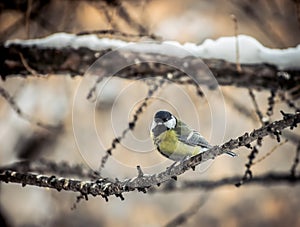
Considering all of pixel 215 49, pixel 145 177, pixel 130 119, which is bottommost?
pixel 145 177

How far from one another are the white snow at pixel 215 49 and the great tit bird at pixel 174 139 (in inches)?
9.5

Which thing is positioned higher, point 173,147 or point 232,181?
point 232,181

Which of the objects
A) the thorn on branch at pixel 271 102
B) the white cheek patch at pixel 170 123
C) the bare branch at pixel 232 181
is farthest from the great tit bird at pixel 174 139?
the bare branch at pixel 232 181

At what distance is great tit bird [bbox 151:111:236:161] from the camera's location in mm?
593

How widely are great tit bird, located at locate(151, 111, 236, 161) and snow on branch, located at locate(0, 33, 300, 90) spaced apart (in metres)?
0.23

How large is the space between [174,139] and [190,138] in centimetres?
2

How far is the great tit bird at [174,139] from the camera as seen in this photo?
23.3 inches

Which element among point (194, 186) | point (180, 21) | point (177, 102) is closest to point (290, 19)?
point (180, 21)

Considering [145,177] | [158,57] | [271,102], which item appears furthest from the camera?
[158,57]

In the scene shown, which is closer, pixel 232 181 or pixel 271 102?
pixel 271 102

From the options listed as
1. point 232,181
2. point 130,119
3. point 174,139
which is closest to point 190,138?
point 174,139

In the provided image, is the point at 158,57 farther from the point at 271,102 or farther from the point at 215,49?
the point at 271,102

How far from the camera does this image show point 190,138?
598mm

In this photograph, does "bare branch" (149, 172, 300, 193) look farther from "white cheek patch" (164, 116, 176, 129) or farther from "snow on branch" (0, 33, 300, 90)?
"white cheek patch" (164, 116, 176, 129)
